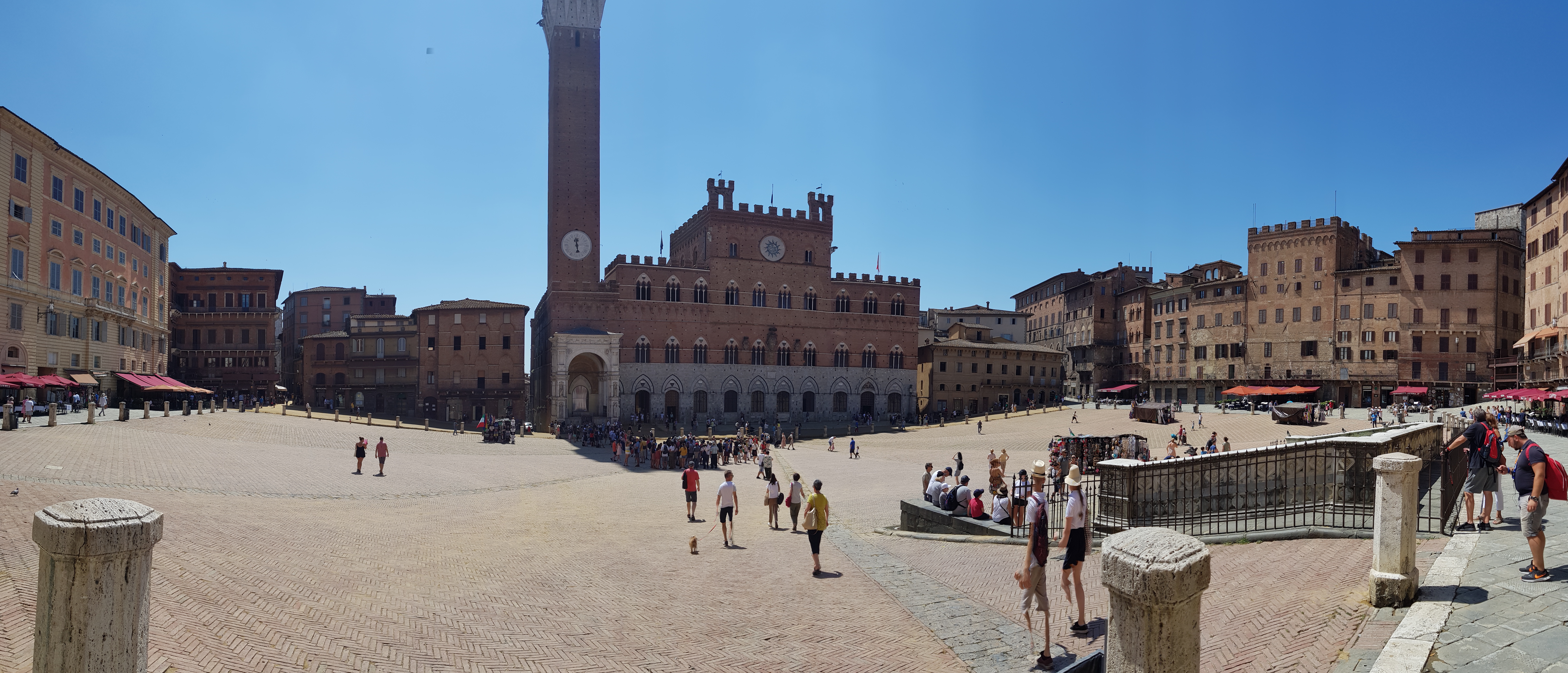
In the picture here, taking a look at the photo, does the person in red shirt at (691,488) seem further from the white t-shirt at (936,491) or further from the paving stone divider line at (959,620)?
the paving stone divider line at (959,620)

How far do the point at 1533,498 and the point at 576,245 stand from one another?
54032 mm

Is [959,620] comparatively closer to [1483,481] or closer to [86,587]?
[1483,481]

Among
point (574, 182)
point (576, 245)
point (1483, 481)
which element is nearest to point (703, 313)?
point (576, 245)

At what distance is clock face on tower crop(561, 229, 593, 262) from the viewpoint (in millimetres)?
55969

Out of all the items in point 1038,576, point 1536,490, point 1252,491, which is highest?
point 1536,490

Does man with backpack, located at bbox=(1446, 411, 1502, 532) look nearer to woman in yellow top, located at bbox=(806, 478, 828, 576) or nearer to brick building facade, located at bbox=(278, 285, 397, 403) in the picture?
woman in yellow top, located at bbox=(806, 478, 828, 576)

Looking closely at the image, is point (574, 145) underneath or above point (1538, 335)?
above

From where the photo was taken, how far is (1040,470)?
1087cm

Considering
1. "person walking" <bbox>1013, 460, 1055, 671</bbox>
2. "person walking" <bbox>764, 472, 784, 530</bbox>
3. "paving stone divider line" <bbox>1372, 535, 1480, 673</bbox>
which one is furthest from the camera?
"person walking" <bbox>764, 472, 784, 530</bbox>

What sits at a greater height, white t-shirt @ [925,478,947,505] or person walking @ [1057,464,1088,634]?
person walking @ [1057,464,1088,634]

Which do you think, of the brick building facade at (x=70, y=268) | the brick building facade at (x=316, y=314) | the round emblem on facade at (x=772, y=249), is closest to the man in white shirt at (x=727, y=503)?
the brick building facade at (x=70, y=268)

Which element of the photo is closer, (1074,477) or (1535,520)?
(1535,520)

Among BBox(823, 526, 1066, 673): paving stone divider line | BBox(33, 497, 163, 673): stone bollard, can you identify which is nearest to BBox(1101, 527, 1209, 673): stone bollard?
BBox(823, 526, 1066, 673): paving stone divider line

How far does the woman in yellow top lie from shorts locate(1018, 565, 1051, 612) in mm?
4124
